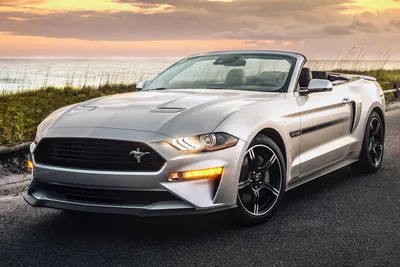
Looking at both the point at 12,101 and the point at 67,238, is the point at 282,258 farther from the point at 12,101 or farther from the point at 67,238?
the point at 12,101

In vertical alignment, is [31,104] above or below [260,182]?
below

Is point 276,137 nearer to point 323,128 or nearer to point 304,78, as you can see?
point 323,128

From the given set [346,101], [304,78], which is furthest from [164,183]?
[346,101]

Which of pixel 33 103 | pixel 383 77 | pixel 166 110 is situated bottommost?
pixel 383 77

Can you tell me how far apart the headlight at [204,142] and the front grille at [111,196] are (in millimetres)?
369

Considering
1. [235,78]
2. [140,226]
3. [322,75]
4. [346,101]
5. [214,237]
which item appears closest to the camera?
[214,237]

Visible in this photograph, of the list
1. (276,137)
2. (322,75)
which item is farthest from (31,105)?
(276,137)

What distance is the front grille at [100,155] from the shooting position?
478 centimetres

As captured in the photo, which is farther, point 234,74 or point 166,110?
point 234,74

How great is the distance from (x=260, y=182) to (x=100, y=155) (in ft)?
4.66

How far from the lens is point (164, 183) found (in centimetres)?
473

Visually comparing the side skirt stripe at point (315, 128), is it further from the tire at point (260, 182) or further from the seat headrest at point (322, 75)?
the seat headrest at point (322, 75)

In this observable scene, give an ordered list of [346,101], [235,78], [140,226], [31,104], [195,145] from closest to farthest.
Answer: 1. [195,145]
2. [140,226]
3. [235,78]
4. [346,101]
5. [31,104]

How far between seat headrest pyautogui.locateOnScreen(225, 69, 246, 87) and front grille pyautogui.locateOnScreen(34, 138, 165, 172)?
6.17 ft
